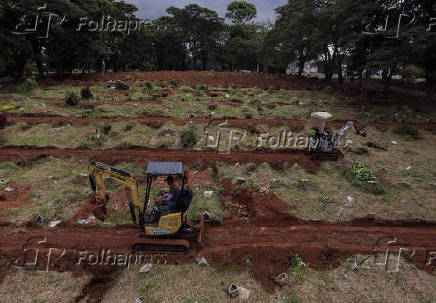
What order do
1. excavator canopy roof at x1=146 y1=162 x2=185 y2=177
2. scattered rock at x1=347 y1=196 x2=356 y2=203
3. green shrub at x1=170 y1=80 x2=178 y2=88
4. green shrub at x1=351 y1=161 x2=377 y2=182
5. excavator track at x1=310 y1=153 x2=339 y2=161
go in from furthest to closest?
green shrub at x1=170 y1=80 x2=178 y2=88
excavator track at x1=310 y1=153 x2=339 y2=161
green shrub at x1=351 y1=161 x2=377 y2=182
scattered rock at x1=347 y1=196 x2=356 y2=203
excavator canopy roof at x1=146 y1=162 x2=185 y2=177

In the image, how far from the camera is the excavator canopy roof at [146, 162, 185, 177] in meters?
5.90

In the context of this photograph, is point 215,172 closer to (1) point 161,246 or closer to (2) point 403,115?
(1) point 161,246

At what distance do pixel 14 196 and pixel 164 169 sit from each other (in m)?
5.79

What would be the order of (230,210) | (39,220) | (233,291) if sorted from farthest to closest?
1. (230,210)
2. (39,220)
3. (233,291)

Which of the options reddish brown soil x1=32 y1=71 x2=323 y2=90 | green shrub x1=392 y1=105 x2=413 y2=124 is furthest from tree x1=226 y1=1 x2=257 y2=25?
green shrub x1=392 y1=105 x2=413 y2=124

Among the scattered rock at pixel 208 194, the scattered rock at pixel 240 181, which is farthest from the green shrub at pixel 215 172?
the scattered rock at pixel 208 194

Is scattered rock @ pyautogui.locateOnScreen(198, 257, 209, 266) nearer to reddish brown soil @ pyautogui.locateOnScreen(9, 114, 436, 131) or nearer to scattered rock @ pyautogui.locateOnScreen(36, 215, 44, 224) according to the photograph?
scattered rock @ pyautogui.locateOnScreen(36, 215, 44, 224)

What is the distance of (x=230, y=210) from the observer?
8.33 m

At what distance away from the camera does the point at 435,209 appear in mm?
8328

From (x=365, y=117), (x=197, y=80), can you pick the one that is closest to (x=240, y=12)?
(x=197, y=80)

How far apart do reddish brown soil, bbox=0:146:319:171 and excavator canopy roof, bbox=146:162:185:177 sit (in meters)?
4.74

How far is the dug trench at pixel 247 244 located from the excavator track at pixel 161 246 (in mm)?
142

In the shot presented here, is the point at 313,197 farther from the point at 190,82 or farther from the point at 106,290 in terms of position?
the point at 190,82

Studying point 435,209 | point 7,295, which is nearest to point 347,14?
point 435,209
